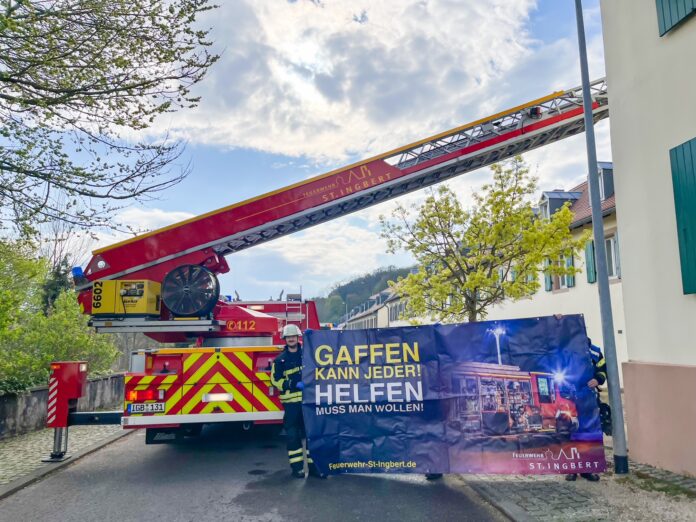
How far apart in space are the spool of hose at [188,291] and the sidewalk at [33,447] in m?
2.76

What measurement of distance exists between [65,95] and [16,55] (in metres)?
0.81

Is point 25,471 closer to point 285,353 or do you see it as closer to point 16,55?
point 285,353

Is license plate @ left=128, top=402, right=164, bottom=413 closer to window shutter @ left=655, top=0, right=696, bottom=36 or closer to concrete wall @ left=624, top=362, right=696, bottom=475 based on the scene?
concrete wall @ left=624, top=362, right=696, bottom=475

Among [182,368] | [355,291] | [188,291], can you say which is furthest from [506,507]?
[355,291]

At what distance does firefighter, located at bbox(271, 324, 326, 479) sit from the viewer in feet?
20.9

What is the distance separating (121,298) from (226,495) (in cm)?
345

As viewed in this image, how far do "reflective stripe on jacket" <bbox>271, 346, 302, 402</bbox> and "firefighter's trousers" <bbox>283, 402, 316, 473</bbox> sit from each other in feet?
0.33

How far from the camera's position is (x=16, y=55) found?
6957 millimetres

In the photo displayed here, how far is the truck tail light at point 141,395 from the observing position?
6820 millimetres

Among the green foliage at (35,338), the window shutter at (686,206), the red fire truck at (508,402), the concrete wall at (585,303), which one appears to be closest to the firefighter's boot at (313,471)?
the red fire truck at (508,402)

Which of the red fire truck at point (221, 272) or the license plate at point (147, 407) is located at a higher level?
the red fire truck at point (221, 272)

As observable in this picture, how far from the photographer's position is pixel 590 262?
16.5 m

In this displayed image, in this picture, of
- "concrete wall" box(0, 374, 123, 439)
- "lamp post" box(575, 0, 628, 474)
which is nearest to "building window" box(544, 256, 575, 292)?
"lamp post" box(575, 0, 628, 474)

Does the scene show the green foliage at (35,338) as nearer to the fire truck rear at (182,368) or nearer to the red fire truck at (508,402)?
the fire truck rear at (182,368)
